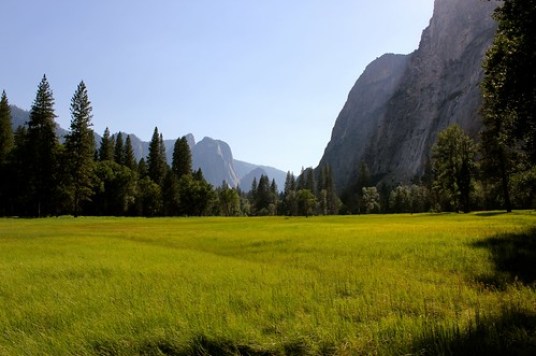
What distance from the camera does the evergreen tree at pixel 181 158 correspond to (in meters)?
135

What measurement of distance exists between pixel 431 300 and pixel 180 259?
11.6 metres

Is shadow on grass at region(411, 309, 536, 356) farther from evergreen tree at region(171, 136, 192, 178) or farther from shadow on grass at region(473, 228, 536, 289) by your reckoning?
evergreen tree at region(171, 136, 192, 178)

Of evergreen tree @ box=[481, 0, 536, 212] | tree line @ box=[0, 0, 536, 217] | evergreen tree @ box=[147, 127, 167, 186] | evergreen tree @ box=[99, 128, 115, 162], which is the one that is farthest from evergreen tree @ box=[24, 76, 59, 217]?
evergreen tree @ box=[481, 0, 536, 212]

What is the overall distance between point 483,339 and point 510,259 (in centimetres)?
985

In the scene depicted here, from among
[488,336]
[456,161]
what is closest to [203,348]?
[488,336]

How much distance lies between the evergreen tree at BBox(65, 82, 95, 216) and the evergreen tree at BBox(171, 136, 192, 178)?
52.9 metres

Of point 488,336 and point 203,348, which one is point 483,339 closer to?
point 488,336

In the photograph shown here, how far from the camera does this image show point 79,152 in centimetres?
7731

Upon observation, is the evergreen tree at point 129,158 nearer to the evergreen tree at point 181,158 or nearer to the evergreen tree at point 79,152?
the evergreen tree at point 181,158

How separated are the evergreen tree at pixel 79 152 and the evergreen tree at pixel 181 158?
5292 cm

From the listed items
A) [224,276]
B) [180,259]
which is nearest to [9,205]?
[180,259]

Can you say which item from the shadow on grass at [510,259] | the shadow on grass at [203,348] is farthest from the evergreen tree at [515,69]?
the shadow on grass at [203,348]

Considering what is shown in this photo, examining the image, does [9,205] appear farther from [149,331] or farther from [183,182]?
[149,331]

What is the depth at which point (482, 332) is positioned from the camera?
658 cm
